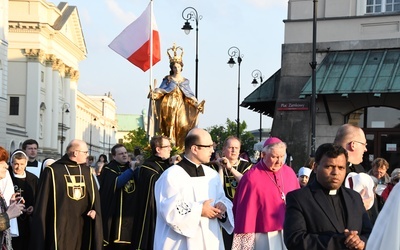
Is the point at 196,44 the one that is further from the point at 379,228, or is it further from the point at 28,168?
the point at 379,228

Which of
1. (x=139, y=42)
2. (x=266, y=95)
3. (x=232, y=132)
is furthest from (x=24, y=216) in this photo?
(x=232, y=132)

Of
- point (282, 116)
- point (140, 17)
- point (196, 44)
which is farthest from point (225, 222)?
point (196, 44)

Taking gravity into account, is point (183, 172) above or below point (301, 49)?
below

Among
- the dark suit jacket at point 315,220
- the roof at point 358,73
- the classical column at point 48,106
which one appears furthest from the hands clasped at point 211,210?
the classical column at point 48,106

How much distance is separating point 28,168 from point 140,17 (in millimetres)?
5574

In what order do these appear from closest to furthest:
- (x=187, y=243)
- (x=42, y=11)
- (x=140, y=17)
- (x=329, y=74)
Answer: (x=187, y=243), (x=140, y=17), (x=329, y=74), (x=42, y=11)

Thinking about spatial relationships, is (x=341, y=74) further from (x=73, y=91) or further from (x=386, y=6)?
(x=73, y=91)

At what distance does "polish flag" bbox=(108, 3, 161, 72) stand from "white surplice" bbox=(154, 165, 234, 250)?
10.2m

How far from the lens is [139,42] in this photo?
18.7m

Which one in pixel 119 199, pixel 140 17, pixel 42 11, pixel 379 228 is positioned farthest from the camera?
pixel 42 11

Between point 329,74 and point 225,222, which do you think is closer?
point 225,222

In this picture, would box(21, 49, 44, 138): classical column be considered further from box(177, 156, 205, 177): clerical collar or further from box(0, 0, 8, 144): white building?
Result: box(177, 156, 205, 177): clerical collar

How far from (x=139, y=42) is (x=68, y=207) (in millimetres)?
7701

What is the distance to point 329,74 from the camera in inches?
1005
